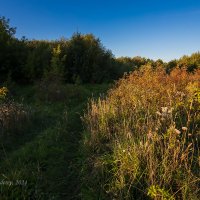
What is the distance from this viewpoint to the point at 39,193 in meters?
5.04

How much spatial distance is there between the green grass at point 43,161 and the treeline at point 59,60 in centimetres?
830

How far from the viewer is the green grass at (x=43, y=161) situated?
5119mm

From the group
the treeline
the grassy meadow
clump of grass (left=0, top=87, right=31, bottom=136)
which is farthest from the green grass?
the treeline

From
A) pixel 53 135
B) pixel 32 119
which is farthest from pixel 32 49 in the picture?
pixel 53 135

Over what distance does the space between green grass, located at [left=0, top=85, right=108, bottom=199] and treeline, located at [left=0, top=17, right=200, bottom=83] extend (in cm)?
830

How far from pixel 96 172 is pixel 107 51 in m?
18.6

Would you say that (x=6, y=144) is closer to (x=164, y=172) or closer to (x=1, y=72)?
(x=164, y=172)

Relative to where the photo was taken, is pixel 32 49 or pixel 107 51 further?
pixel 107 51

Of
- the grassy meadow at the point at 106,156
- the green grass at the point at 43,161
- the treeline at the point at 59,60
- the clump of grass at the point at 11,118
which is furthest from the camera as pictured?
the treeline at the point at 59,60

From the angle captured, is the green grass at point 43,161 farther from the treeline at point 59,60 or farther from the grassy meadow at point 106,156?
the treeline at point 59,60

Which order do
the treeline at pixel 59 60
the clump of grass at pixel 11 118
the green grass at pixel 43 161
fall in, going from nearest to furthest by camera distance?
the green grass at pixel 43 161 < the clump of grass at pixel 11 118 < the treeline at pixel 59 60

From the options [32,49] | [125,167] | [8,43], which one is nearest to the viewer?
[125,167]

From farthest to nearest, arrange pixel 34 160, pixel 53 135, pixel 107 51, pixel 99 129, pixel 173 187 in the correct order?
pixel 107 51, pixel 53 135, pixel 99 129, pixel 34 160, pixel 173 187

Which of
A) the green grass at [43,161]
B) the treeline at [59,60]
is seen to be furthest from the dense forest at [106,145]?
the treeline at [59,60]
